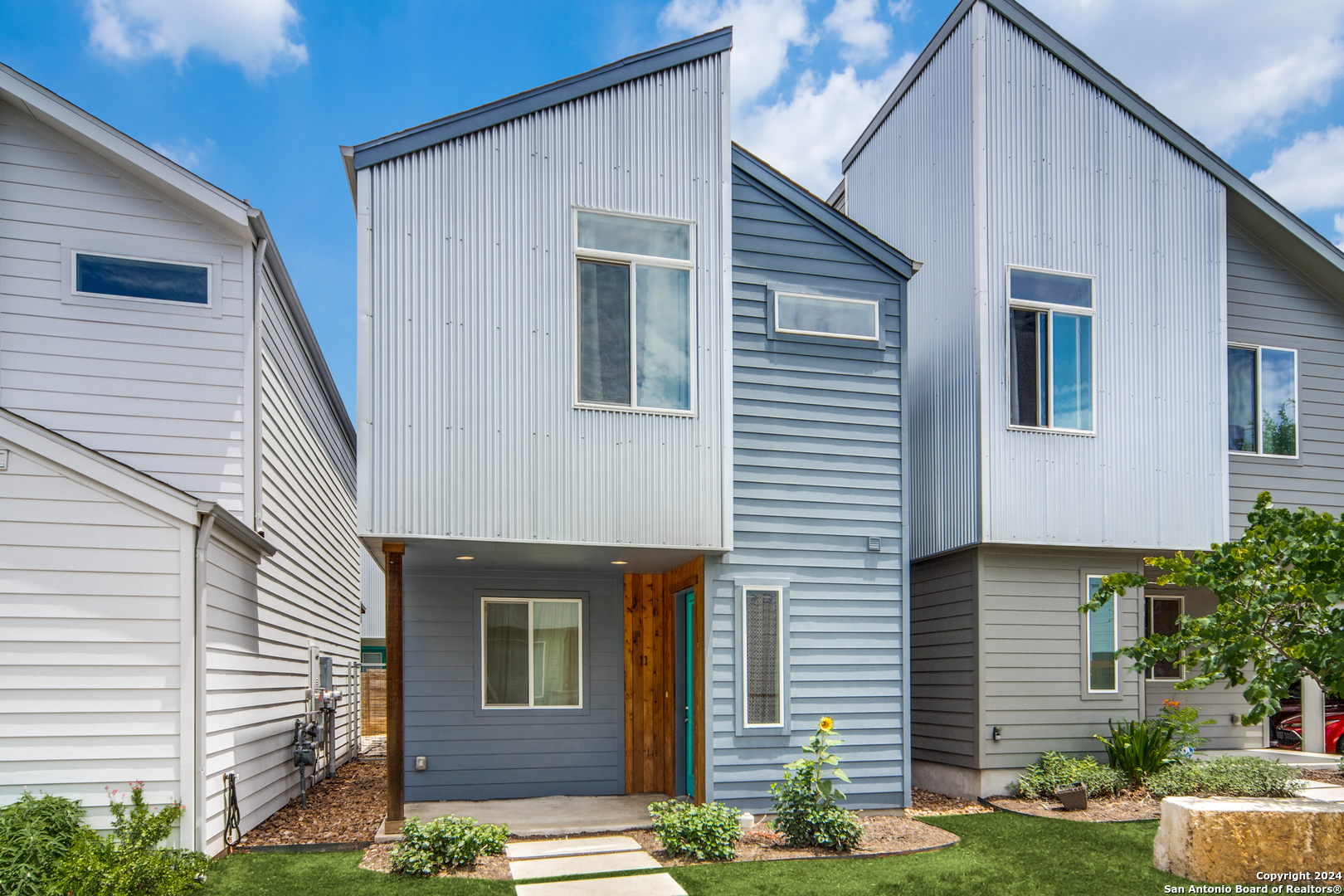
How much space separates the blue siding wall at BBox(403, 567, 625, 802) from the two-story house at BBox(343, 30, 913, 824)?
3 centimetres

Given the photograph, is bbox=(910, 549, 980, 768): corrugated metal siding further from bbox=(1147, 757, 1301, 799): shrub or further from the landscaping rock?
the landscaping rock

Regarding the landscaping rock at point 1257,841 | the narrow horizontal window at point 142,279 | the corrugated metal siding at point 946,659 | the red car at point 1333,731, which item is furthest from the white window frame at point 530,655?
the red car at point 1333,731

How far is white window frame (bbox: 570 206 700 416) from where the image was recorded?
7.96 m

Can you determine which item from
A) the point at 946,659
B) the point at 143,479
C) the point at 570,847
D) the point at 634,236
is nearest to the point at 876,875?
the point at 570,847

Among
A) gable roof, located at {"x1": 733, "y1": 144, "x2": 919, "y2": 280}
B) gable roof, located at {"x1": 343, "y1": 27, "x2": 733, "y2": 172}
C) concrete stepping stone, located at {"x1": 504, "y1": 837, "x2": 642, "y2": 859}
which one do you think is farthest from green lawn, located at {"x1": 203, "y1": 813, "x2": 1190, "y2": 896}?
gable roof, located at {"x1": 343, "y1": 27, "x2": 733, "y2": 172}

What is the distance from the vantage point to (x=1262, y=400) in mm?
11547

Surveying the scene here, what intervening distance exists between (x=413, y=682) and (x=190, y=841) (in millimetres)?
3007

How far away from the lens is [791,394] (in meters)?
8.73

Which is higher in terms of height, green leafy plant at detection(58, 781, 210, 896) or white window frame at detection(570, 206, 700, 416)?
white window frame at detection(570, 206, 700, 416)

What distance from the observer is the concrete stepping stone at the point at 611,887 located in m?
6.11

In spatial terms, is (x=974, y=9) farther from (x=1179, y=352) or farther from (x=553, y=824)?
(x=553, y=824)

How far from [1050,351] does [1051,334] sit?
200mm

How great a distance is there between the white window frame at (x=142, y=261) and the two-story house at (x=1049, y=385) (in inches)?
280

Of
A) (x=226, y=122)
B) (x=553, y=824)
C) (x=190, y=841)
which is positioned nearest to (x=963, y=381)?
(x=553, y=824)
